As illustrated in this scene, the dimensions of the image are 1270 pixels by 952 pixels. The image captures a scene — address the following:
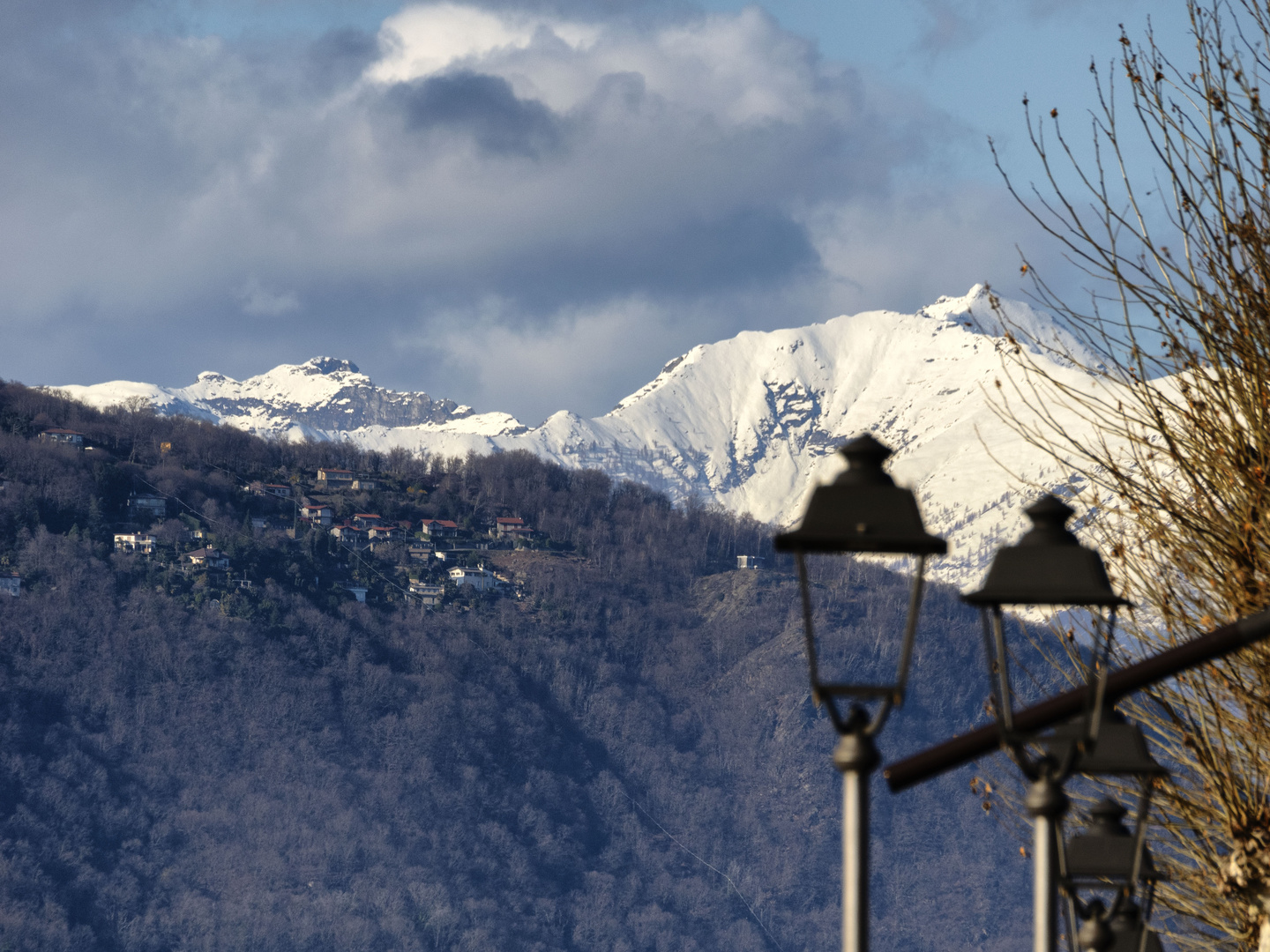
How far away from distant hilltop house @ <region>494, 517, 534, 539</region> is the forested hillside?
225 cm

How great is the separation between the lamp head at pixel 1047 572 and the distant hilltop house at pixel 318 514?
155m

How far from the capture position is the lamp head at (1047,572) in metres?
3.54

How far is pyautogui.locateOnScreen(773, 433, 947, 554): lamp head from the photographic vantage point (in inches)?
122

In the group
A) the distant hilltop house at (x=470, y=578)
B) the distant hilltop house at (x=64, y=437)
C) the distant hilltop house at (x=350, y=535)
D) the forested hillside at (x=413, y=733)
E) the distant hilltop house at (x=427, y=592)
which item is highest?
the distant hilltop house at (x=64, y=437)

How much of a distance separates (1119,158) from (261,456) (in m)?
167

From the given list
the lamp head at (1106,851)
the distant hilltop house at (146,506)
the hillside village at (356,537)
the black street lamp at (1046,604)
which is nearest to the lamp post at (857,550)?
the black street lamp at (1046,604)

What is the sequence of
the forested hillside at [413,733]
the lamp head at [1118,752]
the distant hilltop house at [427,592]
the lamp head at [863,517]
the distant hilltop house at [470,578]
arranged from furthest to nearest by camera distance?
the distant hilltop house at [470,578] < the distant hilltop house at [427,592] < the forested hillside at [413,733] < the lamp head at [1118,752] < the lamp head at [863,517]

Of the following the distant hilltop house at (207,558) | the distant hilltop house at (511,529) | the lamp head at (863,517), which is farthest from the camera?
the distant hilltop house at (511,529)

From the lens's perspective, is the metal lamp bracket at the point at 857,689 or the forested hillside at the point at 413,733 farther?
the forested hillside at the point at 413,733

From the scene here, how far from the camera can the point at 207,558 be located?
141 m

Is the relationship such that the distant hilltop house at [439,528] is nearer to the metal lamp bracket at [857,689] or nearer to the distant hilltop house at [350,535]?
the distant hilltop house at [350,535]

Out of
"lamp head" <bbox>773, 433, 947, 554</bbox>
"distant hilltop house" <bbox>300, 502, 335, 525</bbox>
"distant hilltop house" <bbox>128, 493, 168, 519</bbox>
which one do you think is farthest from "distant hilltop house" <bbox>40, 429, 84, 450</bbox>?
"lamp head" <bbox>773, 433, 947, 554</bbox>

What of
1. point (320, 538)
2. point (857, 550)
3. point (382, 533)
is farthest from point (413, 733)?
point (857, 550)

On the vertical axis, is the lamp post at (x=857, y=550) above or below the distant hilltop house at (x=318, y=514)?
below
